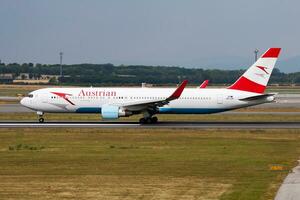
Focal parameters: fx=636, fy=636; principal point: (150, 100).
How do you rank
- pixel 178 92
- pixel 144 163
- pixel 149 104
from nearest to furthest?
1. pixel 144 163
2. pixel 178 92
3. pixel 149 104

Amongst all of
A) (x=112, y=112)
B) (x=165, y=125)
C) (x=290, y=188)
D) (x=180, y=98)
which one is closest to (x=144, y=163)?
(x=290, y=188)

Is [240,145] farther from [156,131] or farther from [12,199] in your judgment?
[12,199]

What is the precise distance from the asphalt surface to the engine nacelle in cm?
2455

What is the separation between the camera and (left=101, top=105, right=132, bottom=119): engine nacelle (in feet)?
164

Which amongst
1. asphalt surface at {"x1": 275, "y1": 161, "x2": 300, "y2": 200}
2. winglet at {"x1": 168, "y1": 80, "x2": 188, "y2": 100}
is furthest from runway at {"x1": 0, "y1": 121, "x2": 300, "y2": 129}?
asphalt surface at {"x1": 275, "y1": 161, "x2": 300, "y2": 200}

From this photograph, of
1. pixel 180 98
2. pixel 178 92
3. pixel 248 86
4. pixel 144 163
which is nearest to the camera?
pixel 144 163

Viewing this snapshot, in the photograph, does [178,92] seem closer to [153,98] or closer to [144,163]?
[153,98]

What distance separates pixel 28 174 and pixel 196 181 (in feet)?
23.2

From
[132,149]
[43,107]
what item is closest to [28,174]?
[132,149]

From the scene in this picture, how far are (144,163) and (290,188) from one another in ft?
28.2

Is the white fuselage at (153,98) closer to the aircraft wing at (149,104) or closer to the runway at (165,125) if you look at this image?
the aircraft wing at (149,104)

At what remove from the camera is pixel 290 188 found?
23.0 m

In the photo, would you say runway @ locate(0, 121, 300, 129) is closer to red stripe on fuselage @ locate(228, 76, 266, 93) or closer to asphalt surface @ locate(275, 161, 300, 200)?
red stripe on fuselage @ locate(228, 76, 266, 93)

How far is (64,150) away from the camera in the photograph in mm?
34594
